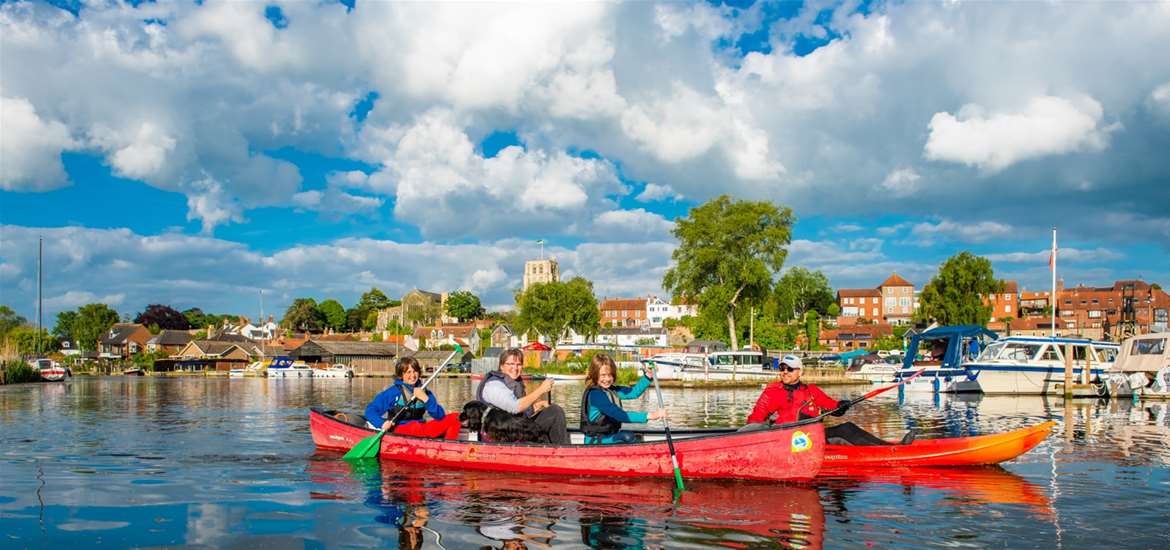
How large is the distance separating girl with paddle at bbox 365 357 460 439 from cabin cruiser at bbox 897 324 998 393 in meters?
25.8

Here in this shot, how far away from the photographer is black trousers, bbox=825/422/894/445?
45.7 feet

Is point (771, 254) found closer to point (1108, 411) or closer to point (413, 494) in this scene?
point (1108, 411)

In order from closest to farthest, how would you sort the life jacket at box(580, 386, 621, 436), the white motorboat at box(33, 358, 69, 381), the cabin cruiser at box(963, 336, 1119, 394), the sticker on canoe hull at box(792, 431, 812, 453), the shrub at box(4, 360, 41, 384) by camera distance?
the sticker on canoe hull at box(792, 431, 812, 453) → the life jacket at box(580, 386, 621, 436) → the cabin cruiser at box(963, 336, 1119, 394) → the shrub at box(4, 360, 41, 384) → the white motorboat at box(33, 358, 69, 381)

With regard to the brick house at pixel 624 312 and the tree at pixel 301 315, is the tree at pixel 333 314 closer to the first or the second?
the tree at pixel 301 315

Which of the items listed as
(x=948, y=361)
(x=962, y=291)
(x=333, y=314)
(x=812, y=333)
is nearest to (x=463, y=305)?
(x=333, y=314)

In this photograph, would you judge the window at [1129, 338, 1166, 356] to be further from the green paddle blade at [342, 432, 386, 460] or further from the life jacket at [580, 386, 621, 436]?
the green paddle blade at [342, 432, 386, 460]

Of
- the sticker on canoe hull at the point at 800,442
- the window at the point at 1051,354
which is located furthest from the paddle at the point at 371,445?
the window at the point at 1051,354

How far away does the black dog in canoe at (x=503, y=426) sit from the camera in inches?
528

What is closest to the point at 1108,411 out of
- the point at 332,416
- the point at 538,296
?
the point at 332,416

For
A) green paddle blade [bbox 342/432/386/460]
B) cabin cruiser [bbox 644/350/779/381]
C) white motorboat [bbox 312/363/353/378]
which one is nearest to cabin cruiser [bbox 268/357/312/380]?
white motorboat [bbox 312/363/353/378]

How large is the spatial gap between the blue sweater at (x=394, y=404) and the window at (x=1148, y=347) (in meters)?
30.5

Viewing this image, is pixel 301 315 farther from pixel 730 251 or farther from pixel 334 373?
pixel 730 251


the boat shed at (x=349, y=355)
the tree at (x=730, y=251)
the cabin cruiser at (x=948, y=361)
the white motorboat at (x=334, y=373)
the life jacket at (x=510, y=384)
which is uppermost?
the tree at (x=730, y=251)

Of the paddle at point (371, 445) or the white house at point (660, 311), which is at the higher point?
the white house at point (660, 311)
